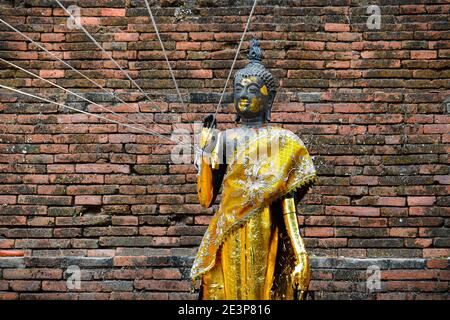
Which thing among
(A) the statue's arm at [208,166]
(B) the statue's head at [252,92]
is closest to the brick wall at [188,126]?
(A) the statue's arm at [208,166]

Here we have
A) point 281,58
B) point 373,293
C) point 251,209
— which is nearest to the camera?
point 251,209

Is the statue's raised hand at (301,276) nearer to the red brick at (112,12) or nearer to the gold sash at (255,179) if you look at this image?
the gold sash at (255,179)

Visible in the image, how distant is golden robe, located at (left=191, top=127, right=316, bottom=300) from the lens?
5.48 meters

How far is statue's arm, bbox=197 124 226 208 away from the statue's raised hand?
2.11 ft

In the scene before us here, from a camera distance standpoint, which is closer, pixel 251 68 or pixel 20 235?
pixel 251 68

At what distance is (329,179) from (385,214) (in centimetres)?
50

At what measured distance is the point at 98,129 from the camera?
771 centimetres

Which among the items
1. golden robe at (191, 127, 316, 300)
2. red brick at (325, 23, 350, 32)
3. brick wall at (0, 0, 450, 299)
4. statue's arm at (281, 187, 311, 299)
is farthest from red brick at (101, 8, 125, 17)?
statue's arm at (281, 187, 311, 299)

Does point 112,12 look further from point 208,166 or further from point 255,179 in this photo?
point 255,179

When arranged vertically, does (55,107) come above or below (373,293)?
above

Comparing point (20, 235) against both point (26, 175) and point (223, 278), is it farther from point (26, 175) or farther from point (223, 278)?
point (223, 278)

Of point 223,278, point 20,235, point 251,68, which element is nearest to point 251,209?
point 223,278

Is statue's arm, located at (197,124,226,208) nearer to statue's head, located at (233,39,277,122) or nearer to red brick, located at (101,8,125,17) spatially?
statue's head, located at (233,39,277,122)

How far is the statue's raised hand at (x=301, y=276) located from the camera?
5.38 m
